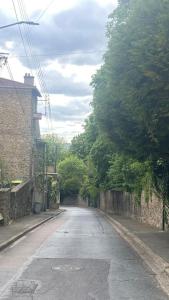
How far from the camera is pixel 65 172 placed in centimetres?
10669

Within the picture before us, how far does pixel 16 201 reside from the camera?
35.4 m

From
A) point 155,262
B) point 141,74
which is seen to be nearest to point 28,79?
point 155,262

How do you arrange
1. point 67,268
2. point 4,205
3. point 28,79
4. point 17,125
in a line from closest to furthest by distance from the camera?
1. point 67,268
2. point 4,205
3. point 17,125
4. point 28,79

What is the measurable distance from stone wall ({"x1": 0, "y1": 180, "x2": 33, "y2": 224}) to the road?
1002cm

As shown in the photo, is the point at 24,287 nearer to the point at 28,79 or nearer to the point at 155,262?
the point at 155,262

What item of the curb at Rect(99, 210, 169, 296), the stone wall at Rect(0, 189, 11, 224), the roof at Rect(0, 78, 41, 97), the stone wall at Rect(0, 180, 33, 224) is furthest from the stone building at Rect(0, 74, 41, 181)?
the curb at Rect(99, 210, 169, 296)

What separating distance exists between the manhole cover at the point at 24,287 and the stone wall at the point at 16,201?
17.3 meters

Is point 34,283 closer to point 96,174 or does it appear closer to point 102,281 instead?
point 102,281

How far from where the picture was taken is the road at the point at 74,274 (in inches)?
366

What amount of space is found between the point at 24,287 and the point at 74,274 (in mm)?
1859

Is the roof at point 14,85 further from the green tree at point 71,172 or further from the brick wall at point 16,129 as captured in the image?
the green tree at point 71,172

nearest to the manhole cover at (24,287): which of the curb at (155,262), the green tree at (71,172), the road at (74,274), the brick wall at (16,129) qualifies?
the road at (74,274)

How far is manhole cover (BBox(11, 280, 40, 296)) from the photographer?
9.32m

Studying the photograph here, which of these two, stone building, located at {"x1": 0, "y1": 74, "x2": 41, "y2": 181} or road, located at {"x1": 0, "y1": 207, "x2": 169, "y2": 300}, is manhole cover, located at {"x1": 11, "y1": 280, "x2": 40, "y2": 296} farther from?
stone building, located at {"x1": 0, "y1": 74, "x2": 41, "y2": 181}
